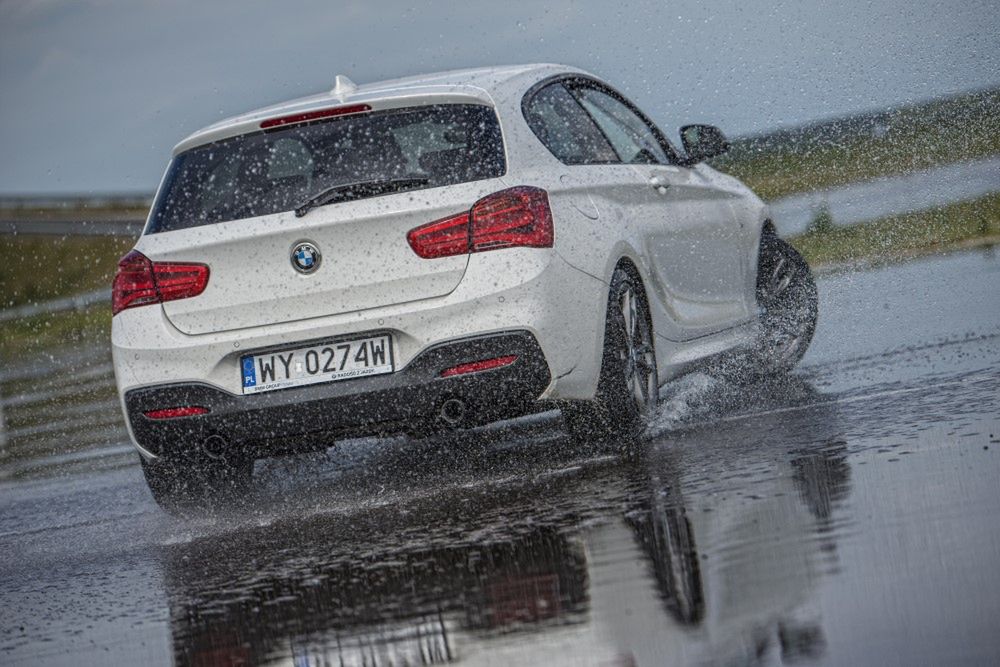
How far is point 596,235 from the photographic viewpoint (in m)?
7.54

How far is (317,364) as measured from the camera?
283 inches

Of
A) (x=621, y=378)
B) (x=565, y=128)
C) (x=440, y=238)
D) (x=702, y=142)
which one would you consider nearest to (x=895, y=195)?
(x=702, y=142)

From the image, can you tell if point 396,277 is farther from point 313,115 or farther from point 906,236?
point 906,236

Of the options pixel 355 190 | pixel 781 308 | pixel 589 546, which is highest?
pixel 355 190

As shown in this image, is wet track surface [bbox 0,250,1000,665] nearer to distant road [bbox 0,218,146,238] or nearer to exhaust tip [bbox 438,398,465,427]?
exhaust tip [bbox 438,398,465,427]

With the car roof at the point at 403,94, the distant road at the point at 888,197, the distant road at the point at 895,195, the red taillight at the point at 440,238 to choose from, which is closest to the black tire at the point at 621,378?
the red taillight at the point at 440,238

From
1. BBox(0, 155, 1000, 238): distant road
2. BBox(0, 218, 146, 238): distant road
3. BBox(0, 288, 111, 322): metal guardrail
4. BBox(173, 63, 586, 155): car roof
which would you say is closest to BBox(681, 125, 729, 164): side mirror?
BBox(173, 63, 586, 155): car roof

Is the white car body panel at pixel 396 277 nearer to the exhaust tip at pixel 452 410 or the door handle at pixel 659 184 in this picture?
the exhaust tip at pixel 452 410

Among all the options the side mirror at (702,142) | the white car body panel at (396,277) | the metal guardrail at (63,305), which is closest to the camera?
the white car body panel at (396,277)

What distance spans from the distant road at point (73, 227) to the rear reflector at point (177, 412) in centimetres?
5399

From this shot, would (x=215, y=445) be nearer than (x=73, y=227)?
Yes

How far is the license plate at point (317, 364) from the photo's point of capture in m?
7.13

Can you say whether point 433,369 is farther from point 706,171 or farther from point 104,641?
point 706,171

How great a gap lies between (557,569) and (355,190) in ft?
7.27
